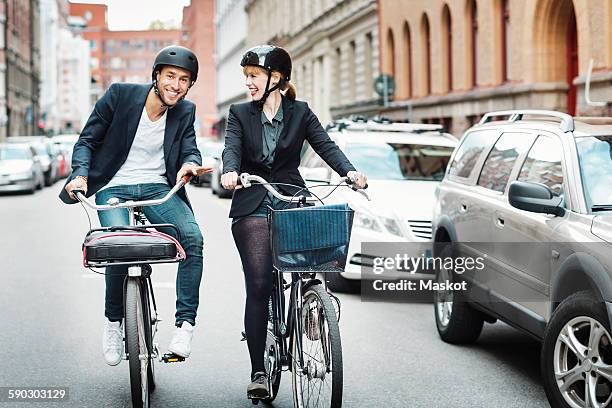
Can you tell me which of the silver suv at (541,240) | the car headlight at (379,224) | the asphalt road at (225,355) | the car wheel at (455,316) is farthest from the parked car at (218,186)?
the car wheel at (455,316)

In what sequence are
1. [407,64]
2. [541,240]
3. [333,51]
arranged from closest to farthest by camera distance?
[541,240], [407,64], [333,51]

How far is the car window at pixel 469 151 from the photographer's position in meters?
8.60

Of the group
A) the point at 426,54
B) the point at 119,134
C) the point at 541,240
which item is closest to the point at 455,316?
the point at 541,240

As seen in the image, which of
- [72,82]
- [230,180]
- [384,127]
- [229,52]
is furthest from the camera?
[72,82]

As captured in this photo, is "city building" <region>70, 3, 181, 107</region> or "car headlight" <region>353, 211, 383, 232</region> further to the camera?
"city building" <region>70, 3, 181, 107</region>

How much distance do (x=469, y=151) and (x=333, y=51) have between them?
124ft

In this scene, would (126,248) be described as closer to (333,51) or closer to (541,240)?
(541,240)

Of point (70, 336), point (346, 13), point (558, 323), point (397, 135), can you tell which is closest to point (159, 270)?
point (397, 135)

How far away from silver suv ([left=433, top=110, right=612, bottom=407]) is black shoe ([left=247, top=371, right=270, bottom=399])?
1404 millimetres

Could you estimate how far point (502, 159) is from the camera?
804 centimetres

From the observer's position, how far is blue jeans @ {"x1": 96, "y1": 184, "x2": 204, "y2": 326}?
20.4 feet

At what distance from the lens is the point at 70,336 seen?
28.8ft

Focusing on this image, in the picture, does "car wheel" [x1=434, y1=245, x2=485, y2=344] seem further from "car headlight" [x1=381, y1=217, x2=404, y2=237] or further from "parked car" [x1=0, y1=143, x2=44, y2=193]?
"parked car" [x1=0, y1=143, x2=44, y2=193]

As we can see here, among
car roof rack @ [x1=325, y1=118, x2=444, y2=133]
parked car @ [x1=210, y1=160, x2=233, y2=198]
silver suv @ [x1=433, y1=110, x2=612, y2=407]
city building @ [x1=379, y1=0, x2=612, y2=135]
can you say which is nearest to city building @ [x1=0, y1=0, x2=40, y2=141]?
parked car @ [x1=210, y1=160, x2=233, y2=198]
